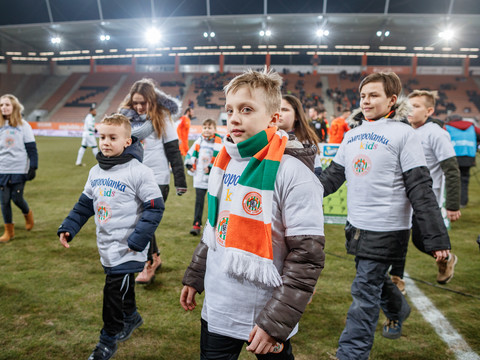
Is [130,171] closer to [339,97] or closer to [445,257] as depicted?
[445,257]

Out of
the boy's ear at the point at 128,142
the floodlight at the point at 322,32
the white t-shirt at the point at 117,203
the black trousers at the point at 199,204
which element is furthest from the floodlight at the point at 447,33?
the white t-shirt at the point at 117,203

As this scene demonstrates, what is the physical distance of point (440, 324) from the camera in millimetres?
2988

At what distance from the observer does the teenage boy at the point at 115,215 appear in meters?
2.41

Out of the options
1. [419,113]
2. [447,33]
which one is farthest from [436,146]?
[447,33]

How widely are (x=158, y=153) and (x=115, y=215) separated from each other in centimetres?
125

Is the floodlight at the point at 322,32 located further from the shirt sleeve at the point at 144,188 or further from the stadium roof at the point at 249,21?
the shirt sleeve at the point at 144,188

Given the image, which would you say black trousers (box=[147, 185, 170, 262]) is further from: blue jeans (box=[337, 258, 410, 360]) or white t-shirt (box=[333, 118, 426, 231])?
blue jeans (box=[337, 258, 410, 360])

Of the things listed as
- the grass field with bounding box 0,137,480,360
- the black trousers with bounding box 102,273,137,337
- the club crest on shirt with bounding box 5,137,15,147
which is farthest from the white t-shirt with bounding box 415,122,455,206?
the club crest on shirt with bounding box 5,137,15,147

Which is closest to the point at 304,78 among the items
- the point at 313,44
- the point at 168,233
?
the point at 313,44

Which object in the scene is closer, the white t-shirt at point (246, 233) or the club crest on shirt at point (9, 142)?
the white t-shirt at point (246, 233)

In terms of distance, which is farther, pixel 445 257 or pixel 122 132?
pixel 122 132

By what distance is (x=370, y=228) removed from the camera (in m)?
2.33

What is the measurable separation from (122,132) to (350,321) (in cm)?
213

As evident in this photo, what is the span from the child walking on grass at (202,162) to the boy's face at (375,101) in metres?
3.17
